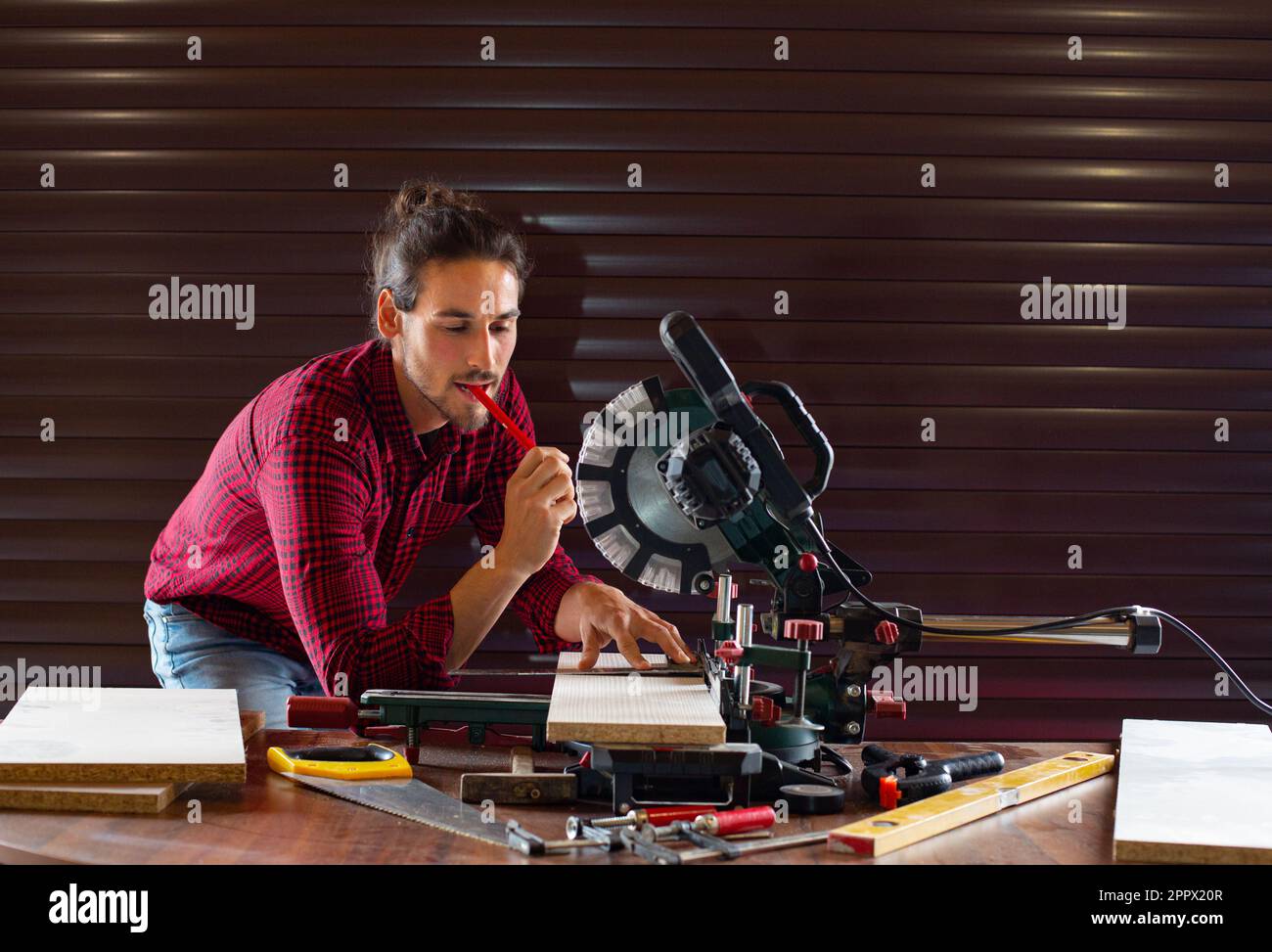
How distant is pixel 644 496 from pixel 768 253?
1.63 meters

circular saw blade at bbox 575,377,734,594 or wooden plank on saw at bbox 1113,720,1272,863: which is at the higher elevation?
circular saw blade at bbox 575,377,734,594

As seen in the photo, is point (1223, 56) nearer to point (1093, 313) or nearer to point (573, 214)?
point (1093, 313)

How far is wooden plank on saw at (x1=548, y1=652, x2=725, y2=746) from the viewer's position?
5.15ft

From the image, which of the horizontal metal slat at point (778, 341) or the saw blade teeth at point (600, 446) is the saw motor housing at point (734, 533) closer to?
the saw blade teeth at point (600, 446)

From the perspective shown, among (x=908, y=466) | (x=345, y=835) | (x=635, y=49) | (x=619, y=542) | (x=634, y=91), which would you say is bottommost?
(x=345, y=835)

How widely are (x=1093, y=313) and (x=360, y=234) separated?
2217 millimetres

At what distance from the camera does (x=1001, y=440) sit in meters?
3.46

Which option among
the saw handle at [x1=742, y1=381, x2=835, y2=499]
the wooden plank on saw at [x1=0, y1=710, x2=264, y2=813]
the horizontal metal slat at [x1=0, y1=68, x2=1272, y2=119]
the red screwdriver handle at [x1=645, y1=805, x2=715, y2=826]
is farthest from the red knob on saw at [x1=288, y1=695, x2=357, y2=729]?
the horizontal metal slat at [x1=0, y1=68, x2=1272, y2=119]

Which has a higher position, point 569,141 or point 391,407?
point 569,141

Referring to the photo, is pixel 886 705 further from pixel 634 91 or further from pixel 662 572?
pixel 634 91

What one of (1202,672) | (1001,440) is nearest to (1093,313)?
(1001,440)

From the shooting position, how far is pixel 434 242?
2.56 meters

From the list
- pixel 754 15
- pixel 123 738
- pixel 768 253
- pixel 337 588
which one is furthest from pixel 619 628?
pixel 754 15

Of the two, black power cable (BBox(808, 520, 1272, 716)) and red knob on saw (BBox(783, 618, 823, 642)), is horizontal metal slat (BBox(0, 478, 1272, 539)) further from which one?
red knob on saw (BBox(783, 618, 823, 642))
